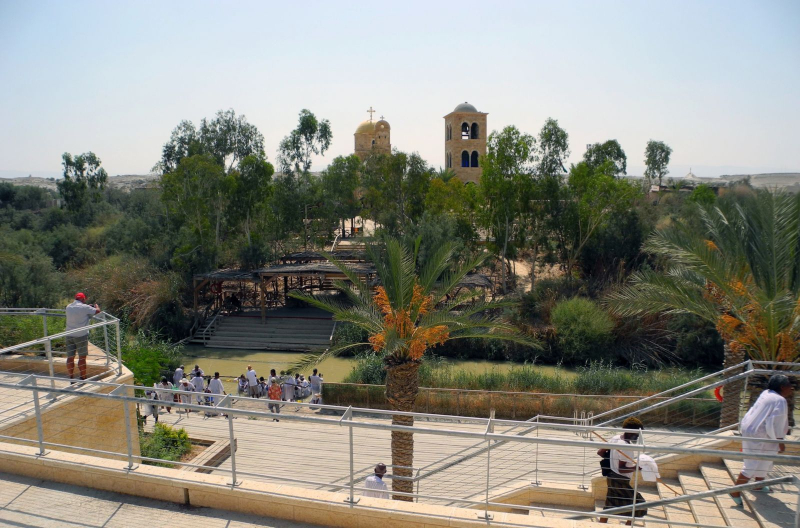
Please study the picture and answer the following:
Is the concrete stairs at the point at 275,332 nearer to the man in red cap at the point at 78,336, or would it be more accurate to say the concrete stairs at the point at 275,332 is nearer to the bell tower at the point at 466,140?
the man in red cap at the point at 78,336

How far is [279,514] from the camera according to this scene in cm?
542

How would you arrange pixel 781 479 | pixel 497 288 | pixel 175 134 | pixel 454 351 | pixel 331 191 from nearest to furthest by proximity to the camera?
pixel 781 479
pixel 454 351
pixel 497 288
pixel 331 191
pixel 175 134

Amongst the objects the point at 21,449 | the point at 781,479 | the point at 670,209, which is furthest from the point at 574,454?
the point at 670,209

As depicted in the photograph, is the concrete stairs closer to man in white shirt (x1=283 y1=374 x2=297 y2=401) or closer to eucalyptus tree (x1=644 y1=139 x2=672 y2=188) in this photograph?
man in white shirt (x1=283 y1=374 x2=297 y2=401)

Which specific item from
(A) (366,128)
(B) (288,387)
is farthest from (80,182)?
(B) (288,387)

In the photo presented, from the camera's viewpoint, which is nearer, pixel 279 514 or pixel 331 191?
pixel 279 514

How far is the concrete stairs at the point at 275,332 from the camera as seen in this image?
25156 millimetres

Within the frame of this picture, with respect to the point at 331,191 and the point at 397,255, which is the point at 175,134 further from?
the point at 397,255

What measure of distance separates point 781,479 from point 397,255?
6573 mm

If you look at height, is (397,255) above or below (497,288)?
above

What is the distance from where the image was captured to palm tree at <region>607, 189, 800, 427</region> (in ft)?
30.4

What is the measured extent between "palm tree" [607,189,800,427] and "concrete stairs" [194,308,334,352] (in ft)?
53.1

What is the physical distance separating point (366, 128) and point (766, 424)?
56097 mm

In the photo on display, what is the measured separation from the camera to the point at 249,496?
546cm
